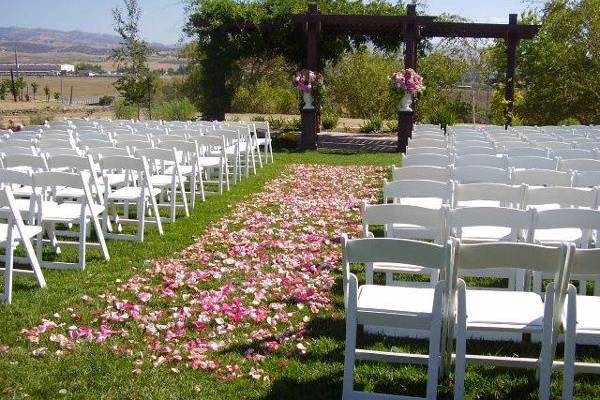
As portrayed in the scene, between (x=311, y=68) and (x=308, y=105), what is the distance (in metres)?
0.91

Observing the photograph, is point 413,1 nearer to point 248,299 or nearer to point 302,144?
point 302,144

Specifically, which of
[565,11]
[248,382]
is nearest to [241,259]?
[248,382]

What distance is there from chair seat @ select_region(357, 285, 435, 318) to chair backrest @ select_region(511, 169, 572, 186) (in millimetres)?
2410

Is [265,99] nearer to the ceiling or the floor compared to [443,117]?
nearer to the ceiling

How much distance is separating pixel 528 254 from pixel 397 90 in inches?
522

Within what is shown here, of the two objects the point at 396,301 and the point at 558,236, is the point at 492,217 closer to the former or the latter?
the point at 396,301

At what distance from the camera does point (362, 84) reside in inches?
968

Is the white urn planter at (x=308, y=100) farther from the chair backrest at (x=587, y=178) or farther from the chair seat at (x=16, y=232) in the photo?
the chair seat at (x=16, y=232)

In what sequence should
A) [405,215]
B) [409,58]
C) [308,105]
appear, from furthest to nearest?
[308,105]
[409,58]
[405,215]

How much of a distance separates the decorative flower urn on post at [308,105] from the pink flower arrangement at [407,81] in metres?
1.92

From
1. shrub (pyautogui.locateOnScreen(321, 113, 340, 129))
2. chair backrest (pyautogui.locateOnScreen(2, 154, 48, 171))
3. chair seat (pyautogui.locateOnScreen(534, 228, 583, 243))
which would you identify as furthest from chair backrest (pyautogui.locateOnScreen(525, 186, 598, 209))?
shrub (pyautogui.locateOnScreen(321, 113, 340, 129))

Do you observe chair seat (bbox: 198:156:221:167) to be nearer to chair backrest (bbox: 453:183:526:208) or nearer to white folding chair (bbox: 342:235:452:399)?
chair backrest (bbox: 453:183:526:208)

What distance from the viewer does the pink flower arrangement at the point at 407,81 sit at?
623 inches

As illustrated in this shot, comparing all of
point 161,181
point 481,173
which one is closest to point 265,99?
point 161,181
